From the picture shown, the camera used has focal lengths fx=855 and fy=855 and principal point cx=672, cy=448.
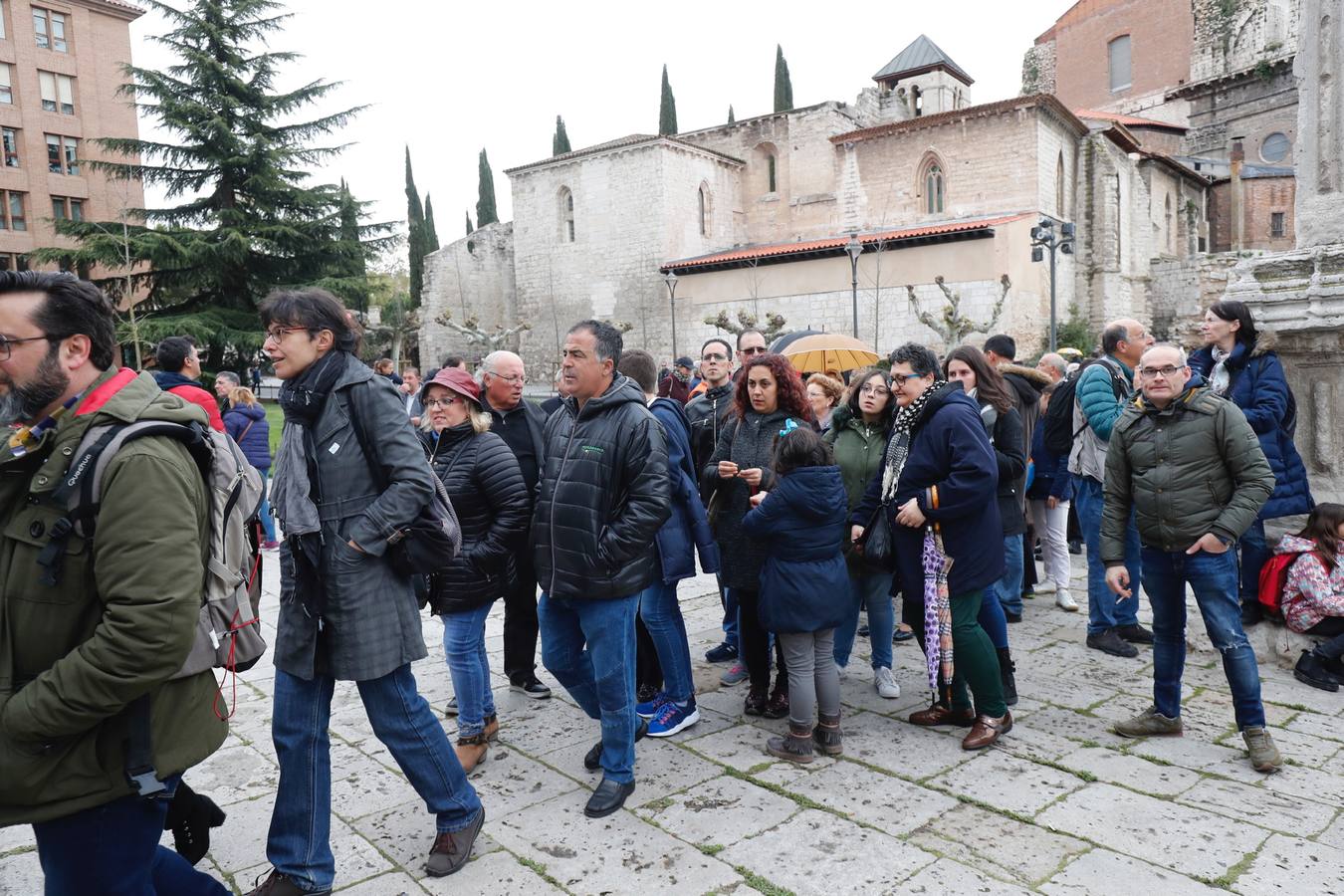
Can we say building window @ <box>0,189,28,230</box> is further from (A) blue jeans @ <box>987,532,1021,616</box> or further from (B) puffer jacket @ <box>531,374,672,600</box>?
(A) blue jeans @ <box>987,532,1021,616</box>

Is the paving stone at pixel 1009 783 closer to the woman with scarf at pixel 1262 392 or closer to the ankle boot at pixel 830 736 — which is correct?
the ankle boot at pixel 830 736

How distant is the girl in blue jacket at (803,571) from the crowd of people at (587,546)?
16 millimetres

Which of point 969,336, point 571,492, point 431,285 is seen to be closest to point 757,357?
point 571,492

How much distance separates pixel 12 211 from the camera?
4047 cm

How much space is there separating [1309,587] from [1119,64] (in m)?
55.6

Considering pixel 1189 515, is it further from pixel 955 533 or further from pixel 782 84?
pixel 782 84

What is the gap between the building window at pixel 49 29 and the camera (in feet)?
134

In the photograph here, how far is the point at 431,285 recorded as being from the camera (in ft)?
141

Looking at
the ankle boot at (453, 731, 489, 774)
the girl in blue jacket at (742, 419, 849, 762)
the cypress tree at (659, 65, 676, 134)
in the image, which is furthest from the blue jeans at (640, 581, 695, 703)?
the cypress tree at (659, 65, 676, 134)

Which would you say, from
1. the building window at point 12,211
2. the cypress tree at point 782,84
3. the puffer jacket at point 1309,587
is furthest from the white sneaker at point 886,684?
the building window at point 12,211

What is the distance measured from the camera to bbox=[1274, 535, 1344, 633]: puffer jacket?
187 inches

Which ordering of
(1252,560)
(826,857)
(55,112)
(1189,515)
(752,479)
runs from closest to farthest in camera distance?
1. (826,857)
2. (1189,515)
3. (752,479)
4. (1252,560)
5. (55,112)

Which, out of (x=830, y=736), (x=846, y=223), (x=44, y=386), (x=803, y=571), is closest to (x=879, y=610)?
(x=830, y=736)

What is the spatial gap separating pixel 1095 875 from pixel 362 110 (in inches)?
1321
